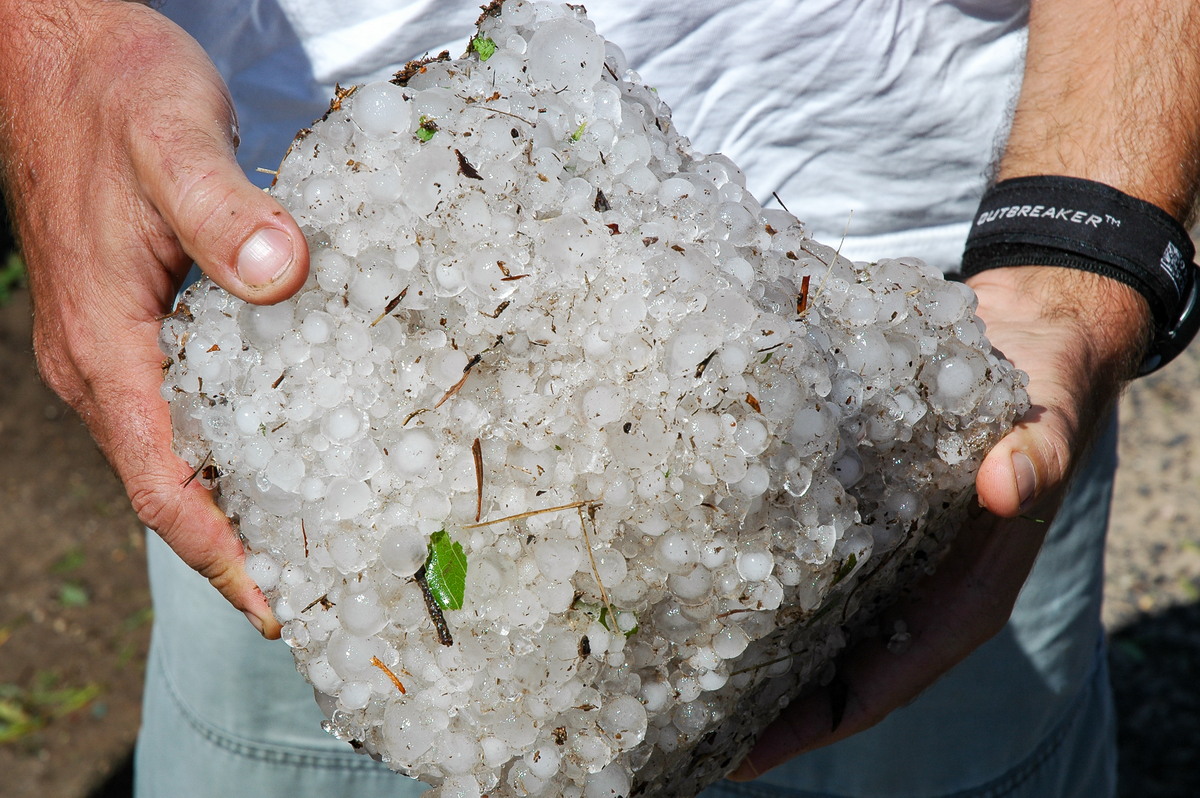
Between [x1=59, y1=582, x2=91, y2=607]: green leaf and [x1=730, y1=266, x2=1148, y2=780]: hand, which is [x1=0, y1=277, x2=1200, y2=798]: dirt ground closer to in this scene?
[x1=59, y1=582, x2=91, y2=607]: green leaf

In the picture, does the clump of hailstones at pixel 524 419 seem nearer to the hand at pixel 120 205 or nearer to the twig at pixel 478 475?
Result: the twig at pixel 478 475

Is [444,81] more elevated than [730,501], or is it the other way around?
[444,81]

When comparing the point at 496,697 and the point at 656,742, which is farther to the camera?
the point at 656,742

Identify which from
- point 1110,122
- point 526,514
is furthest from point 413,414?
point 1110,122

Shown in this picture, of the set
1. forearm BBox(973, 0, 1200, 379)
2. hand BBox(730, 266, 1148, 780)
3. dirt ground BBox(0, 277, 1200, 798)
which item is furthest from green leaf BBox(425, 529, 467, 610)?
dirt ground BBox(0, 277, 1200, 798)

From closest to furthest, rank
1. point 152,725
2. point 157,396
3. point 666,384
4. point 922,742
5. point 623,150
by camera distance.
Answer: point 666,384, point 623,150, point 157,396, point 922,742, point 152,725

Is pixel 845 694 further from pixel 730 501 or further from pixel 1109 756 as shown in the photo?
pixel 1109 756

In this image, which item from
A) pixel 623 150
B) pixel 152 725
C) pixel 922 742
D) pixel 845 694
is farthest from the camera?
pixel 152 725

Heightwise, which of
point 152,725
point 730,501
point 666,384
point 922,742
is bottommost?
point 152,725

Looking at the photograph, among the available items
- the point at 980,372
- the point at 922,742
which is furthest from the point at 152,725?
A: the point at 980,372
